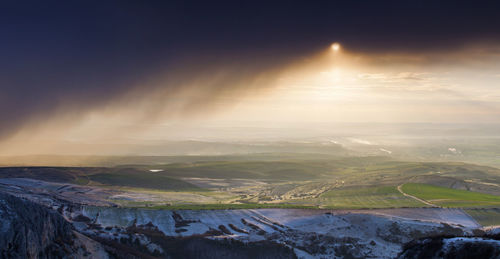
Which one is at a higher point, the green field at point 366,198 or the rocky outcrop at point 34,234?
the rocky outcrop at point 34,234

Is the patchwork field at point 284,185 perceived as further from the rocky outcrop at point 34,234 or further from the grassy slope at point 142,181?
the rocky outcrop at point 34,234

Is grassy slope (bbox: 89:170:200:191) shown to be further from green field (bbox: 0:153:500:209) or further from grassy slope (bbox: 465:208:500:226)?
grassy slope (bbox: 465:208:500:226)

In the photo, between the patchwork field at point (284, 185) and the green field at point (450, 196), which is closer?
the green field at point (450, 196)

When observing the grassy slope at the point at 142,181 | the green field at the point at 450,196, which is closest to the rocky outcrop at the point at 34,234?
the green field at the point at 450,196

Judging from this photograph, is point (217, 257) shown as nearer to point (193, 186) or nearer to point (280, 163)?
point (193, 186)

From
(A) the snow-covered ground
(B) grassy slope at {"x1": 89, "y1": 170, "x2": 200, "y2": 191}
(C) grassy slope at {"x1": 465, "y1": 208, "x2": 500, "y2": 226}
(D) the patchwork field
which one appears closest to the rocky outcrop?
(A) the snow-covered ground

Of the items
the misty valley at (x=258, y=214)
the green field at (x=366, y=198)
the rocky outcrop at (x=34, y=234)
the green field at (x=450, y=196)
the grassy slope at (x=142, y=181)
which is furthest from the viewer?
the grassy slope at (x=142, y=181)

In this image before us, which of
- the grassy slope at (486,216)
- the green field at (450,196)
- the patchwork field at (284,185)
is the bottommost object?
the grassy slope at (486,216)
